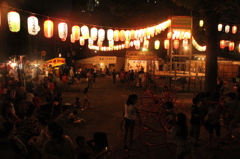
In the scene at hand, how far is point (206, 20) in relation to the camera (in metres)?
12.6

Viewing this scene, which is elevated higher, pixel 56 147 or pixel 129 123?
pixel 56 147

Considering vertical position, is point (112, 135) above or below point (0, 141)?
below

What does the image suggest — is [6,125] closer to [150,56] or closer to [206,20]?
[206,20]

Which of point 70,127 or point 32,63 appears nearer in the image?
point 70,127

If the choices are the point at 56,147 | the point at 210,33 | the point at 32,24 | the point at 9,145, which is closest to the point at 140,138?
the point at 56,147

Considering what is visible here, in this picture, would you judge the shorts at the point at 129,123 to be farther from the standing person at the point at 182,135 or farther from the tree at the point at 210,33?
the tree at the point at 210,33

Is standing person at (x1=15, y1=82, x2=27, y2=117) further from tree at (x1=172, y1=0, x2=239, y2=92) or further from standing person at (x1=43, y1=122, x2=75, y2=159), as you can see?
tree at (x1=172, y1=0, x2=239, y2=92)

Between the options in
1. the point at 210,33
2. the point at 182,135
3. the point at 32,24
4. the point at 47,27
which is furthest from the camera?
the point at 210,33

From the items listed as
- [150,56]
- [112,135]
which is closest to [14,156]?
[112,135]

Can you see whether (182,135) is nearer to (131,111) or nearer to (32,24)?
(131,111)

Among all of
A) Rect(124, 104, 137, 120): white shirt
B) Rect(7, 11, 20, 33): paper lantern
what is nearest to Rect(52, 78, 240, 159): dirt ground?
Rect(124, 104, 137, 120): white shirt

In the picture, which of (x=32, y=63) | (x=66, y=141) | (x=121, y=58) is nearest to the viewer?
(x=66, y=141)

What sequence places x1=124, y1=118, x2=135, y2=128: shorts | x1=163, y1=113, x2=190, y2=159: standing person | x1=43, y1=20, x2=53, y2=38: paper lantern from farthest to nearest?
x1=43, y1=20, x2=53, y2=38: paper lantern < x1=124, y1=118, x2=135, y2=128: shorts < x1=163, y1=113, x2=190, y2=159: standing person

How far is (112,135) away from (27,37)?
49.8ft
